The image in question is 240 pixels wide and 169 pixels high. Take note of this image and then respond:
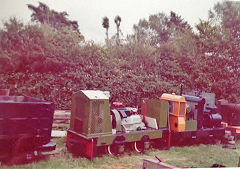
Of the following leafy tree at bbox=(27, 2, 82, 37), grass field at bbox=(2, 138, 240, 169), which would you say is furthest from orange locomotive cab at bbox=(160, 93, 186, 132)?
leafy tree at bbox=(27, 2, 82, 37)

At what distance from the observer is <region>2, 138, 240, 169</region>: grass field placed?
4.06 m

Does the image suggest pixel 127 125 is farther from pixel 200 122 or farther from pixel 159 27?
pixel 159 27

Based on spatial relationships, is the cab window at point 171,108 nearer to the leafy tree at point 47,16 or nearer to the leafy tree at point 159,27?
A: the leafy tree at point 159,27

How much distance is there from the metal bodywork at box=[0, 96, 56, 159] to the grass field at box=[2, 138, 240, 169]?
273 millimetres

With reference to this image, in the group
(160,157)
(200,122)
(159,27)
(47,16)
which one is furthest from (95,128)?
(159,27)

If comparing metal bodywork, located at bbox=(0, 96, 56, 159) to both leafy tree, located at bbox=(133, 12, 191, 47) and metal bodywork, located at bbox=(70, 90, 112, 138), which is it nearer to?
→ metal bodywork, located at bbox=(70, 90, 112, 138)

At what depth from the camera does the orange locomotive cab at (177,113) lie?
538 centimetres

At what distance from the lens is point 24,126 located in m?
3.71

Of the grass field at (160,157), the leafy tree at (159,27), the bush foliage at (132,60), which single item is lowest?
the grass field at (160,157)

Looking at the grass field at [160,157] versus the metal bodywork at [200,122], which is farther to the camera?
the metal bodywork at [200,122]

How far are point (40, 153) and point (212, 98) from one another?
437 cm

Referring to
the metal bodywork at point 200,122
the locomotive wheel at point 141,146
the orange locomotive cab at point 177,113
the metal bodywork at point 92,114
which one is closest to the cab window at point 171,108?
the orange locomotive cab at point 177,113

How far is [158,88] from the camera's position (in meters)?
7.04

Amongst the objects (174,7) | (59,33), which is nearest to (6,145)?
(59,33)
